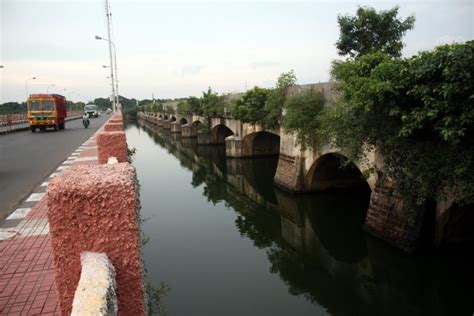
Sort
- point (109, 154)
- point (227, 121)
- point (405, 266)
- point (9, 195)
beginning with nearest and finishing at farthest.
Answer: point (109, 154) → point (405, 266) → point (9, 195) → point (227, 121)

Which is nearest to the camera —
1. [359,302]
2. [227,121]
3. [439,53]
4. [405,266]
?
[439,53]

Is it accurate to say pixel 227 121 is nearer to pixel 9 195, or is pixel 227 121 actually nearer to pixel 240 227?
pixel 240 227

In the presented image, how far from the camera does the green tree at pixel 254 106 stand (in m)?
18.0

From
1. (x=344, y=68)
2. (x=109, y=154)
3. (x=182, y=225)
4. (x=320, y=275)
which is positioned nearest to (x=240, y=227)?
(x=182, y=225)

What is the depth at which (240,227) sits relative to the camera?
38.2ft

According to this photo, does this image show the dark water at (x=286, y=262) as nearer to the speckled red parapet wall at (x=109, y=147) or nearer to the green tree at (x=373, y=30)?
the speckled red parapet wall at (x=109, y=147)

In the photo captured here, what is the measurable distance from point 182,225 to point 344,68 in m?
6.68

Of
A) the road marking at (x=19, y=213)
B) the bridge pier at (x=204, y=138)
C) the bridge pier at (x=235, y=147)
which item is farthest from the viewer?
the bridge pier at (x=204, y=138)

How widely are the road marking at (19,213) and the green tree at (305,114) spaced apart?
795 cm

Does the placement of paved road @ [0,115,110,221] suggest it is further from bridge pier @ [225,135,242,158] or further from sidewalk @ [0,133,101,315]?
bridge pier @ [225,135,242,158]

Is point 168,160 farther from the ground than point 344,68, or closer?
closer

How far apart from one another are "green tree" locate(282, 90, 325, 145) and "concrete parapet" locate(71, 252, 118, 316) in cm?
1020

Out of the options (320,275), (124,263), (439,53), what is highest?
(439,53)

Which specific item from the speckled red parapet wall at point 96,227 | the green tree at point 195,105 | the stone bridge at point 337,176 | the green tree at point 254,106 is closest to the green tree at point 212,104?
the stone bridge at point 337,176
